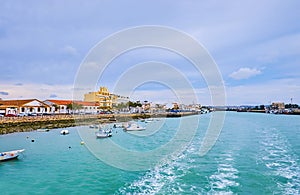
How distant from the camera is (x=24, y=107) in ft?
156

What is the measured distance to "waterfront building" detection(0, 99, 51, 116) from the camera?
4568 centimetres

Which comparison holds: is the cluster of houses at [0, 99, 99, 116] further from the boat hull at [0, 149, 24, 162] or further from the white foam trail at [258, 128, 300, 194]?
the white foam trail at [258, 128, 300, 194]

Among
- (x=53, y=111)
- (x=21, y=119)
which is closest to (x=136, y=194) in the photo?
(x=21, y=119)

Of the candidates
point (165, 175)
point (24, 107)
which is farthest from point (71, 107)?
point (165, 175)

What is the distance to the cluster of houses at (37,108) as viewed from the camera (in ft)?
151

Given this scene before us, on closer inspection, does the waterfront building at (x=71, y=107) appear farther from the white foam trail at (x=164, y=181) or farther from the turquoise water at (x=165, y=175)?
the white foam trail at (x=164, y=181)

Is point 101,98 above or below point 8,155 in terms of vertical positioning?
above

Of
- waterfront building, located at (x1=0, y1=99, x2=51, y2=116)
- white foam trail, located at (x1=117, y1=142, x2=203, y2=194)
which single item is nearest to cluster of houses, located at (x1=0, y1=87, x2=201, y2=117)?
waterfront building, located at (x1=0, y1=99, x2=51, y2=116)

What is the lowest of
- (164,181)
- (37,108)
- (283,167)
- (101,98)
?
(164,181)

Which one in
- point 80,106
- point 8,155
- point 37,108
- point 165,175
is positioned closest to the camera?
point 165,175

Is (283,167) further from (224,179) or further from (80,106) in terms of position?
(80,106)

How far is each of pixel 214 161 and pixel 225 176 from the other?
334cm

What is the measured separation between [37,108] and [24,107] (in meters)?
3.17

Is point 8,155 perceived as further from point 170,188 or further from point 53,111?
point 53,111
